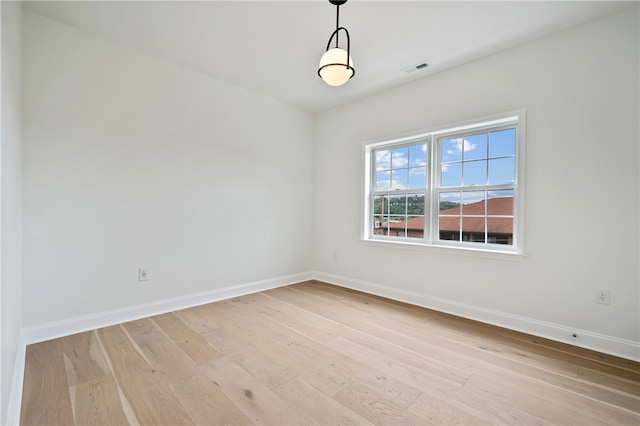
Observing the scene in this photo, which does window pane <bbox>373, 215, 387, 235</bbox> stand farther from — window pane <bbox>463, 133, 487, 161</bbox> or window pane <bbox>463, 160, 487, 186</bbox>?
window pane <bbox>463, 133, 487, 161</bbox>

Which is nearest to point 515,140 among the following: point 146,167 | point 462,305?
point 462,305

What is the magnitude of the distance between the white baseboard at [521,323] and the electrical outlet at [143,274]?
2.63 meters

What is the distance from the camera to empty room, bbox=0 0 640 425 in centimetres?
182

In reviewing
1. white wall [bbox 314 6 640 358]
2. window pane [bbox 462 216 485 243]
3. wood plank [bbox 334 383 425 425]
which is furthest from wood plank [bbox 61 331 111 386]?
window pane [bbox 462 216 485 243]

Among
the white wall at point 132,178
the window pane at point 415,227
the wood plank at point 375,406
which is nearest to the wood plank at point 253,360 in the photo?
the wood plank at point 375,406

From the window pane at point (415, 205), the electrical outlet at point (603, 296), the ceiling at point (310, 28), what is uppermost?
the ceiling at point (310, 28)

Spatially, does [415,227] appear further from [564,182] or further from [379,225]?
[564,182]

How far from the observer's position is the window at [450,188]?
2934mm

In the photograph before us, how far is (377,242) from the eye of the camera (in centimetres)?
388

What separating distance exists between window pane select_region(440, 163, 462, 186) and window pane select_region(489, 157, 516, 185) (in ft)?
1.04

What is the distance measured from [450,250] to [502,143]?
123 cm

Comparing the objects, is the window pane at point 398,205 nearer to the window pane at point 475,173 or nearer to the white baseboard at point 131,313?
the window pane at point 475,173

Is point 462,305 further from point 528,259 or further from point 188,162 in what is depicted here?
point 188,162

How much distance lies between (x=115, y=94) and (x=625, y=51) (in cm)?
440
